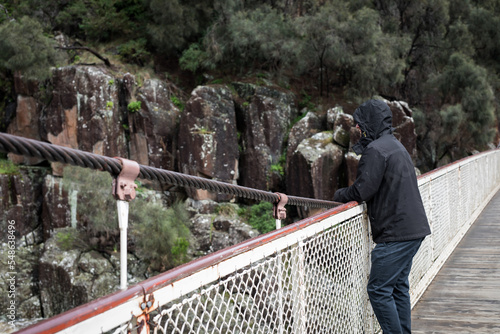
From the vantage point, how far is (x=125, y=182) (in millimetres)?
1298

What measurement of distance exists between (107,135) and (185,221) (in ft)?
14.9

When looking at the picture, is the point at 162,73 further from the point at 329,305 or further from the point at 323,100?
the point at 329,305

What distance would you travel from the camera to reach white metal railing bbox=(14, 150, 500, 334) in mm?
1000

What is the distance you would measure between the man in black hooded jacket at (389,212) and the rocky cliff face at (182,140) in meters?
12.1

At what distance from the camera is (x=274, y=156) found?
16.6 m

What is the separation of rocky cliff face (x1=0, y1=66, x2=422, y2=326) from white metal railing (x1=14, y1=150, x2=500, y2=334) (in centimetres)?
1003

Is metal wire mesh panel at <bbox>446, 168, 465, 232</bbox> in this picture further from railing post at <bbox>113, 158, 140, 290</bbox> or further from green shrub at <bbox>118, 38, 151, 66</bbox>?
green shrub at <bbox>118, 38, 151, 66</bbox>

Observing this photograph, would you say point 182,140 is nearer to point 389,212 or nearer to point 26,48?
point 26,48

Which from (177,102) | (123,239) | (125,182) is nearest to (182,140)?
(177,102)

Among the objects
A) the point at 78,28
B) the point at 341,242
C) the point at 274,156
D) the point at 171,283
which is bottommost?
the point at 274,156

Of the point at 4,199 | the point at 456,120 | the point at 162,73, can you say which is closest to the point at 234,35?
the point at 162,73

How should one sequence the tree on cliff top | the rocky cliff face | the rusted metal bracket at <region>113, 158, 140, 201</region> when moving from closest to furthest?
1. the rusted metal bracket at <region>113, 158, 140, 201</region>
2. the tree on cliff top
3. the rocky cliff face

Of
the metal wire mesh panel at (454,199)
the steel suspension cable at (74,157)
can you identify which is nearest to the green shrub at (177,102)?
the metal wire mesh panel at (454,199)

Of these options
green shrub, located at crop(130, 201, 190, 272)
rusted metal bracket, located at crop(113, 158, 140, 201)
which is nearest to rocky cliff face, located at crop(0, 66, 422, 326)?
green shrub, located at crop(130, 201, 190, 272)
